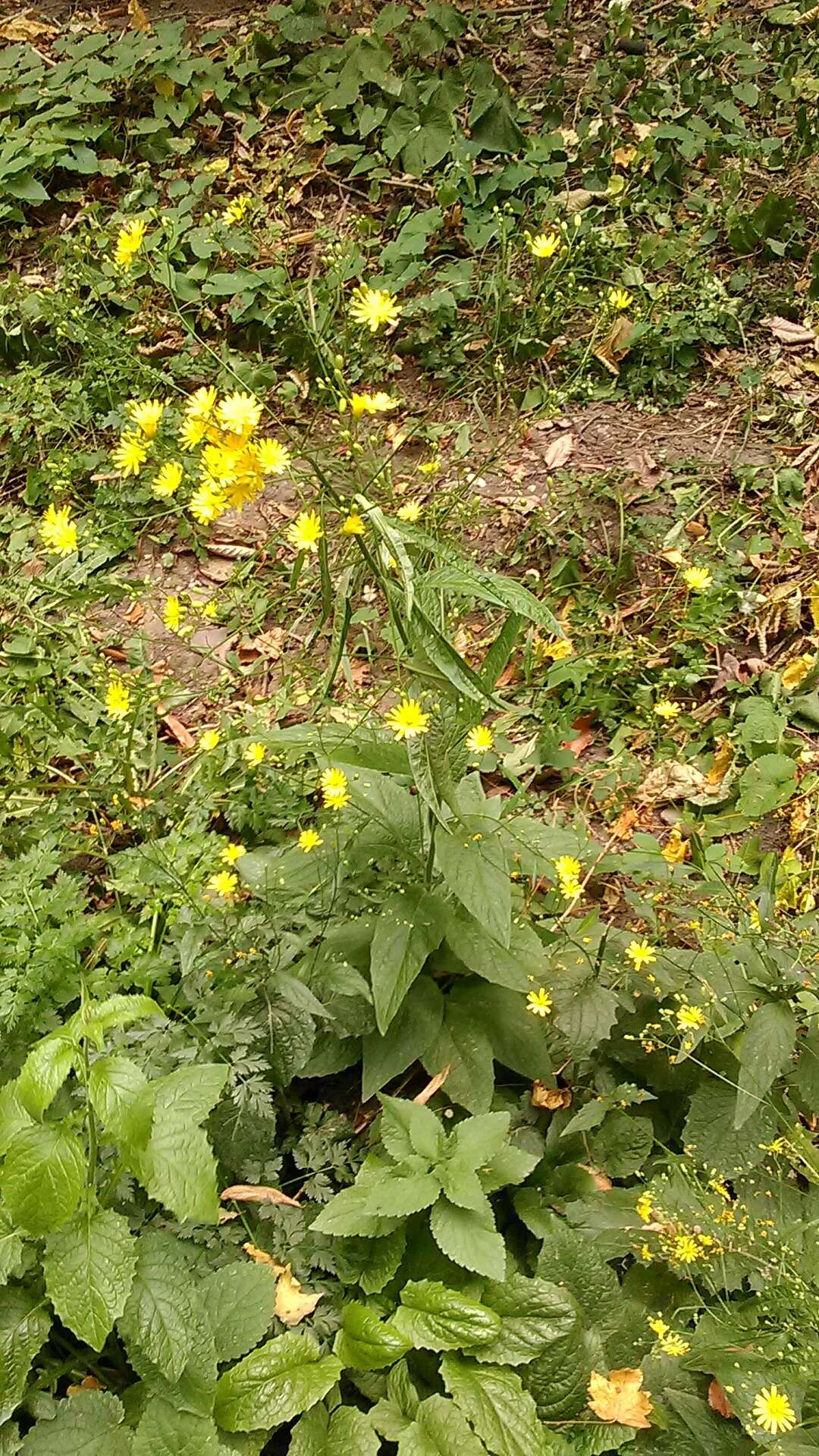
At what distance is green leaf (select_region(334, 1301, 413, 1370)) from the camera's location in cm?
173

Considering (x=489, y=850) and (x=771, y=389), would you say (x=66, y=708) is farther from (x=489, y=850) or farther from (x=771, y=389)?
(x=771, y=389)

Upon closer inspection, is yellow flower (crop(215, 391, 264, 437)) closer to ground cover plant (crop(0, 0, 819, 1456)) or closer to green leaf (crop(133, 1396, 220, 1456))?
ground cover plant (crop(0, 0, 819, 1456))

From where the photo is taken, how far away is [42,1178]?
160 cm

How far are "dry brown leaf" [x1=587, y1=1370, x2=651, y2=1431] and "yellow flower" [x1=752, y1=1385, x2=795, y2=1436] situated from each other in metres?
0.21

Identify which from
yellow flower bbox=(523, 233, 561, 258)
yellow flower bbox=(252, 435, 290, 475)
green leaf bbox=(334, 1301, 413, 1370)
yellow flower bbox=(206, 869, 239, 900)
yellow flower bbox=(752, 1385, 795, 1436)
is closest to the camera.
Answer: yellow flower bbox=(752, 1385, 795, 1436)

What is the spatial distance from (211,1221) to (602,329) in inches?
114

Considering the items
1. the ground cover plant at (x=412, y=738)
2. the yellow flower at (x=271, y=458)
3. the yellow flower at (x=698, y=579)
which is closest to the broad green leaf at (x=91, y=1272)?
the ground cover plant at (x=412, y=738)

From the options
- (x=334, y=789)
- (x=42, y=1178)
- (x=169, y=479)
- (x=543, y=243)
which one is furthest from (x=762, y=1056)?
(x=543, y=243)

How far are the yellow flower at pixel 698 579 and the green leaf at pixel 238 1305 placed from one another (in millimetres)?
2008

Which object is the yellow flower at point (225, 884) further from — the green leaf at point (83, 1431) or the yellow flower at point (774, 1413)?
the yellow flower at point (774, 1413)

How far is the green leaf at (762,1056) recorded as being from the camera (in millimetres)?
1769

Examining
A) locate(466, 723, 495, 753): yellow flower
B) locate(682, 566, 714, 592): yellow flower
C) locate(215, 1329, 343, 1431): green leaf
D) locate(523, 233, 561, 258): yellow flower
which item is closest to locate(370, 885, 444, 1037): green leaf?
locate(466, 723, 495, 753): yellow flower

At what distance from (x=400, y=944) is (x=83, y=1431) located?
3.04 ft

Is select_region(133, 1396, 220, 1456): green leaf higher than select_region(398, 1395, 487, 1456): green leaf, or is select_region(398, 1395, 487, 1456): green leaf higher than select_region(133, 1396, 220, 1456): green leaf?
select_region(133, 1396, 220, 1456): green leaf
